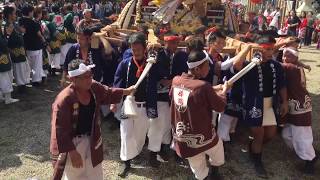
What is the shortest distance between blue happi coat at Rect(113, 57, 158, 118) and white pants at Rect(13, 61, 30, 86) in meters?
3.61

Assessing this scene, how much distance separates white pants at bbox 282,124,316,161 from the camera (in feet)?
15.1

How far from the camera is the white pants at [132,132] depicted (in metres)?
4.46

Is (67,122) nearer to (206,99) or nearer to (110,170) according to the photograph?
(206,99)

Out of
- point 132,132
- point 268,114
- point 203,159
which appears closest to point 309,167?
point 268,114

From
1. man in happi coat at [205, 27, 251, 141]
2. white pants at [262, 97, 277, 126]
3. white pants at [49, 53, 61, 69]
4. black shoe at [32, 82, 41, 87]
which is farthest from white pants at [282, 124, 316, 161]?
white pants at [49, 53, 61, 69]

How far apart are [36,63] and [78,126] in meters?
5.03

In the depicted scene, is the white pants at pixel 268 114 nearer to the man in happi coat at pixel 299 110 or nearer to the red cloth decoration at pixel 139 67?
the man in happi coat at pixel 299 110

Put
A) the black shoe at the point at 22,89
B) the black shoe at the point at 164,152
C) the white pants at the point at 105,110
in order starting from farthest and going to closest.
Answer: the black shoe at the point at 22,89 < the white pants at the point at 105,110 < the black shoe at the point at 164,152

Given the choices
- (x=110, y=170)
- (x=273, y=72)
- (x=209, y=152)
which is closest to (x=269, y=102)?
(x=273, y=72)

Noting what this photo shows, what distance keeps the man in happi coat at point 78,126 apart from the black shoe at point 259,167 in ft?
6.74

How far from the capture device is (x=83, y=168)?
3.46 meters

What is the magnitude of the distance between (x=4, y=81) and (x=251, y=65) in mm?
4602

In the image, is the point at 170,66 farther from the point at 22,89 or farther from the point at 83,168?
the point at 22,89

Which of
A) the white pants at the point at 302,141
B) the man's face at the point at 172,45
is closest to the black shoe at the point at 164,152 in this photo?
the man's face at the point at 172,45
